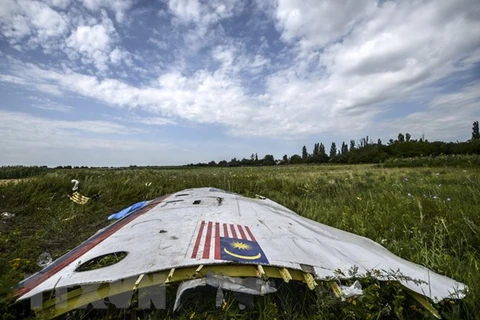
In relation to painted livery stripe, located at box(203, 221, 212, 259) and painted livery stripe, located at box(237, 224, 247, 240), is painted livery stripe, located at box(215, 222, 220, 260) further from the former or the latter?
painted livery stripe, located at box(237, 224, 247, 240)

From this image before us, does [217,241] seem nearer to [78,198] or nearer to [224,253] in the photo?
[224,253]

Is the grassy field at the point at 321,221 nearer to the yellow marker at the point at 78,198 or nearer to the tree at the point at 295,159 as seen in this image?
the yellow marker at the point at 78,198

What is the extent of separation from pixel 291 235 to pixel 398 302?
93 centimetres

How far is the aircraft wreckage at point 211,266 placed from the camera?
4.39 ft

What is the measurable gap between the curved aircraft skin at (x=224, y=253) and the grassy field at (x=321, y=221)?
141 mm

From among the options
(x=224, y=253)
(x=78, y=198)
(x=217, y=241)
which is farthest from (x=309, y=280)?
(x=78, y=198)

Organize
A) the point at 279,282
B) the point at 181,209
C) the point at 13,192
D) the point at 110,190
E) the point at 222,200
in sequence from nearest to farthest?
1. the point at 279,282
2. the point at 181,209
3. the point at 222,200
4. the point at 13,192
5. the point at 110,190

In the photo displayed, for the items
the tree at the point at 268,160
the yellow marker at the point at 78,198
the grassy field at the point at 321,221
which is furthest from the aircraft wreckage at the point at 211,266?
the tree at the point at 268,160

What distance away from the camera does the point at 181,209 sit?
283cm

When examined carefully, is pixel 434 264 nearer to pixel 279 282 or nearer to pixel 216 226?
pixel 279 282

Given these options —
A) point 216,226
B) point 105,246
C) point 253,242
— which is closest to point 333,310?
point 253,242

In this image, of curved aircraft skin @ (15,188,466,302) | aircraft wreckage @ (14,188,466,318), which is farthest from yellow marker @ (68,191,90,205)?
aircraft wreckage @ (14,188,466,318)

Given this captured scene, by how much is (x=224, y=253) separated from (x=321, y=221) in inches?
117

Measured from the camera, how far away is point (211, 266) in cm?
142
